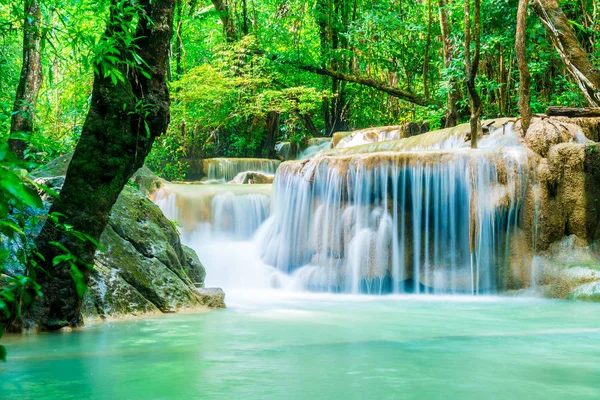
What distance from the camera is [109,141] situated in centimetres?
437

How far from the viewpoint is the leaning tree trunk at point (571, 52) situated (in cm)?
834

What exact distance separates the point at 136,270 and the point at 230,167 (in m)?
12.0

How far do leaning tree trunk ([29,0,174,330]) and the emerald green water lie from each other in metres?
0.68

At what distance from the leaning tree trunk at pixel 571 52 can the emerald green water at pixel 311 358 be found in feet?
11.6

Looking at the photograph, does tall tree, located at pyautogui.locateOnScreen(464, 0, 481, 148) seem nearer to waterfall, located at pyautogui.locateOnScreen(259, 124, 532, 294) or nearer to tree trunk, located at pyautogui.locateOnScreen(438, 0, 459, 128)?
waterfall, located at pyautogui.locateOnScreen(259, 124, 532, 294)

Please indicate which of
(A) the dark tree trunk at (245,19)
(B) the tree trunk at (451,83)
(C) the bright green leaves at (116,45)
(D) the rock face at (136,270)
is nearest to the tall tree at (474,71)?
(B) the tree trunk at (451,83)

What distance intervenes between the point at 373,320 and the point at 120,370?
3.10 m

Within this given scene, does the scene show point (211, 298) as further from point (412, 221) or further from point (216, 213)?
point (216, 213)

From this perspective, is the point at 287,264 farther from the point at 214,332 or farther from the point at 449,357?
the point at 449,357

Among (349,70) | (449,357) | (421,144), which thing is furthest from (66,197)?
(349,70)

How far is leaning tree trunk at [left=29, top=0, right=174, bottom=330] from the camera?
428cm

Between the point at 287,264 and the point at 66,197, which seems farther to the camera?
the point at 287,264

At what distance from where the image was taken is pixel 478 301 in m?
8.27

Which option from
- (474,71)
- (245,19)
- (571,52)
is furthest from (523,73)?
(245,19)
